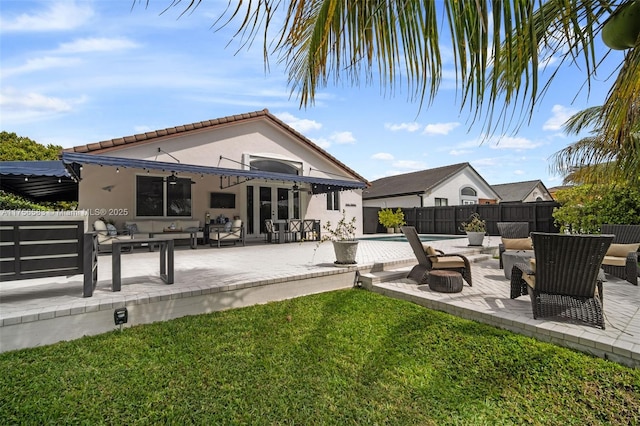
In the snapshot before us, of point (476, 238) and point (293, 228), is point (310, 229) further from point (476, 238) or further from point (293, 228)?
point (476, 238)

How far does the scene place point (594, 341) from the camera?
3.36m

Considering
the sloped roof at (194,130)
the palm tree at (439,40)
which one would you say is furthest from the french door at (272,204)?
the palm tree at (439,40)

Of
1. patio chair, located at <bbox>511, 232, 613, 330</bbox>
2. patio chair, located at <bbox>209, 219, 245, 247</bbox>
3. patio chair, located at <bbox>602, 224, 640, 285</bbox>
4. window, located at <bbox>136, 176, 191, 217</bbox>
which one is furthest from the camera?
window, located at <bbox>136, 176, 191, 217</bbox>

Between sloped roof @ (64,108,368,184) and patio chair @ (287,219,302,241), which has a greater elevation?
sloped roof @ (64,108,368,184)

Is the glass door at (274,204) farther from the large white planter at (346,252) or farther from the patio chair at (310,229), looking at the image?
the large white planter at (346,252)

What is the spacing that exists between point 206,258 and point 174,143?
19.4 ft

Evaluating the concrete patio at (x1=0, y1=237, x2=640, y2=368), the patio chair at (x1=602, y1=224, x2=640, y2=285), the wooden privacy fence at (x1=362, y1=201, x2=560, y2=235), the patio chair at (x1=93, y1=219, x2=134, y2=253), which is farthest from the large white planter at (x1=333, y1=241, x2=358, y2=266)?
the wooden privacy fence at (x1=362, y1=201, x2=560, y2=235)

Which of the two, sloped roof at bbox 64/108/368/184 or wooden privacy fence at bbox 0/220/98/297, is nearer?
wooden privacy fence at bbox 0/220/98/297

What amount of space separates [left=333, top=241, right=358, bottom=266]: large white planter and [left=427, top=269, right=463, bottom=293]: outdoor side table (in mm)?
1605

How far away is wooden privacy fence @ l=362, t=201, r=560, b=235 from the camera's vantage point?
52.0ft

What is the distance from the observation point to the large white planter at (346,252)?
6.40 metres

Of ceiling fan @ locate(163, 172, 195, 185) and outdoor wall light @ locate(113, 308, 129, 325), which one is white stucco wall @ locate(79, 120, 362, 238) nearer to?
ceiling fan @ locate(163, 172, 195, 185)

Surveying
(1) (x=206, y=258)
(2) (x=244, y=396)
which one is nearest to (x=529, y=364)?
(2) (x=244, y=396)

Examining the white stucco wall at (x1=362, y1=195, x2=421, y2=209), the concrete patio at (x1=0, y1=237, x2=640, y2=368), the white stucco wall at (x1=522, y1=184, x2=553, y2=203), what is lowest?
the concrete patio at (x1=0, y1=237, x2=640, y2=368)
